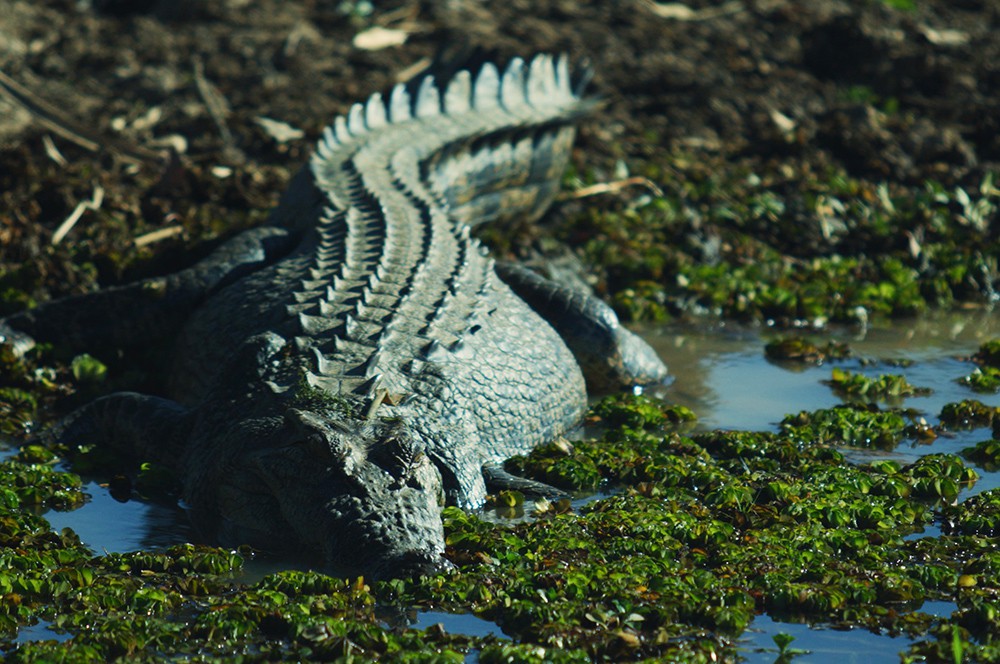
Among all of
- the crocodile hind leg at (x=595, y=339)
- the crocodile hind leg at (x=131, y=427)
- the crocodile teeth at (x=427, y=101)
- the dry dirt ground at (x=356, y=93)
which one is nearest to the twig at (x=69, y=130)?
the dry dirt ground at (x=356, y=93)

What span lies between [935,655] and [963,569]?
62 cm

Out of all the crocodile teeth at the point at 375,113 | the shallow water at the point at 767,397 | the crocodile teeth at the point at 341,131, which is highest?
the crocodile teeth at the point at 375,113

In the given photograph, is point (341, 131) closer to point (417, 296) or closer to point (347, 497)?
point (417, 296)

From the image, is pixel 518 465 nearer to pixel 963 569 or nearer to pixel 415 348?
pixel 415 348

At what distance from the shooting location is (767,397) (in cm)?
594

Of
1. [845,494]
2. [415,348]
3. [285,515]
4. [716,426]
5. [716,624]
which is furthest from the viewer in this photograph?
[716,426]

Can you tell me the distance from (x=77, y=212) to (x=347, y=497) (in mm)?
4141

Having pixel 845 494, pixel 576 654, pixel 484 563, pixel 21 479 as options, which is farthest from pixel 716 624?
pixel 21 479

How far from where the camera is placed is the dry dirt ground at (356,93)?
763cm

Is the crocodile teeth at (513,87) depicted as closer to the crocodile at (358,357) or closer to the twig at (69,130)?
the crocodile at (358,357)

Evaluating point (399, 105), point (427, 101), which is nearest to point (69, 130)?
point (399, 105)

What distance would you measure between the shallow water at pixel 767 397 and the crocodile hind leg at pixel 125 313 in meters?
1.55

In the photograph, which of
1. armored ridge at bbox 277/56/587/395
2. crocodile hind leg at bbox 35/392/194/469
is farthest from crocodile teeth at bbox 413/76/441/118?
crocodile hind leg at bbox 35/392/194/469

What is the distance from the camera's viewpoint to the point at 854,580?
376 centimetres
